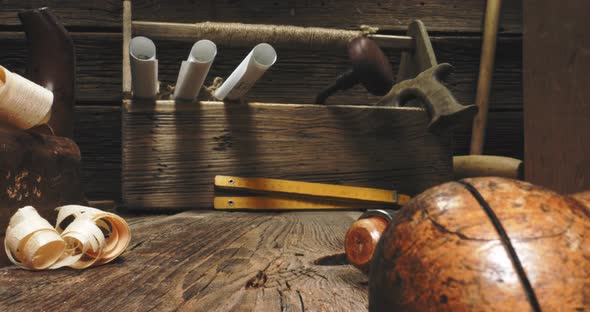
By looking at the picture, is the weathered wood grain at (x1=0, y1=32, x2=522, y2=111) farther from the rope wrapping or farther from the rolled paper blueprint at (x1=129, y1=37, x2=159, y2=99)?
the rolled paper blueprint at (x1=129, y1=37, x2=159, y2=99)

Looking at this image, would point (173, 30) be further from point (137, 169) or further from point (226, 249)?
point (226, 249)

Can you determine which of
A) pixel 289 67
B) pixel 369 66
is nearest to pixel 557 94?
pixel 369 66

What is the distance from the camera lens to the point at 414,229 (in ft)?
1.33

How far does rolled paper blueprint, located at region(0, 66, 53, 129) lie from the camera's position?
848 millimetres

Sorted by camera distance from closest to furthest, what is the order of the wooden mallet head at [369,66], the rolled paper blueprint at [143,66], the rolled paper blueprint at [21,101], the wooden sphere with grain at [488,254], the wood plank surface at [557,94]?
the wooden sphere with grain at [488,254] → the rolled paper blueprint at [21,101] → the wood plank surface at [557,94] → the rolled paper blueprint at [143,66] → the wooden mallet head at [369,66]

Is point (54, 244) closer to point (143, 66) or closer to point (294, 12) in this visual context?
point (143, 66)

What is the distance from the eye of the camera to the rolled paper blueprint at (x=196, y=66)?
143cm

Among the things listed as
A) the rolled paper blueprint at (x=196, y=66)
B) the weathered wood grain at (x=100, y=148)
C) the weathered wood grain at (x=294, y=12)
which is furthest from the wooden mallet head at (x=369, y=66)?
the weathered wood grain at (x=100, y=148)

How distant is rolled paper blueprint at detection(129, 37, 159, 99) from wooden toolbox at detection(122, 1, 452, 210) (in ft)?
0.21

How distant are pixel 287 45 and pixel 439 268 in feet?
5.04

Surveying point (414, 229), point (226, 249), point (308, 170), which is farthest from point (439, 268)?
point (308, 170)

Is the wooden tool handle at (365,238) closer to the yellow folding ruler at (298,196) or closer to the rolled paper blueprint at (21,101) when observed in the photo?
the rolled paper blueprint at (21,101)

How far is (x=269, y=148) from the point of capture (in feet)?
5.31

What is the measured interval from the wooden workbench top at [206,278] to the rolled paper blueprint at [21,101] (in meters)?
0.28
